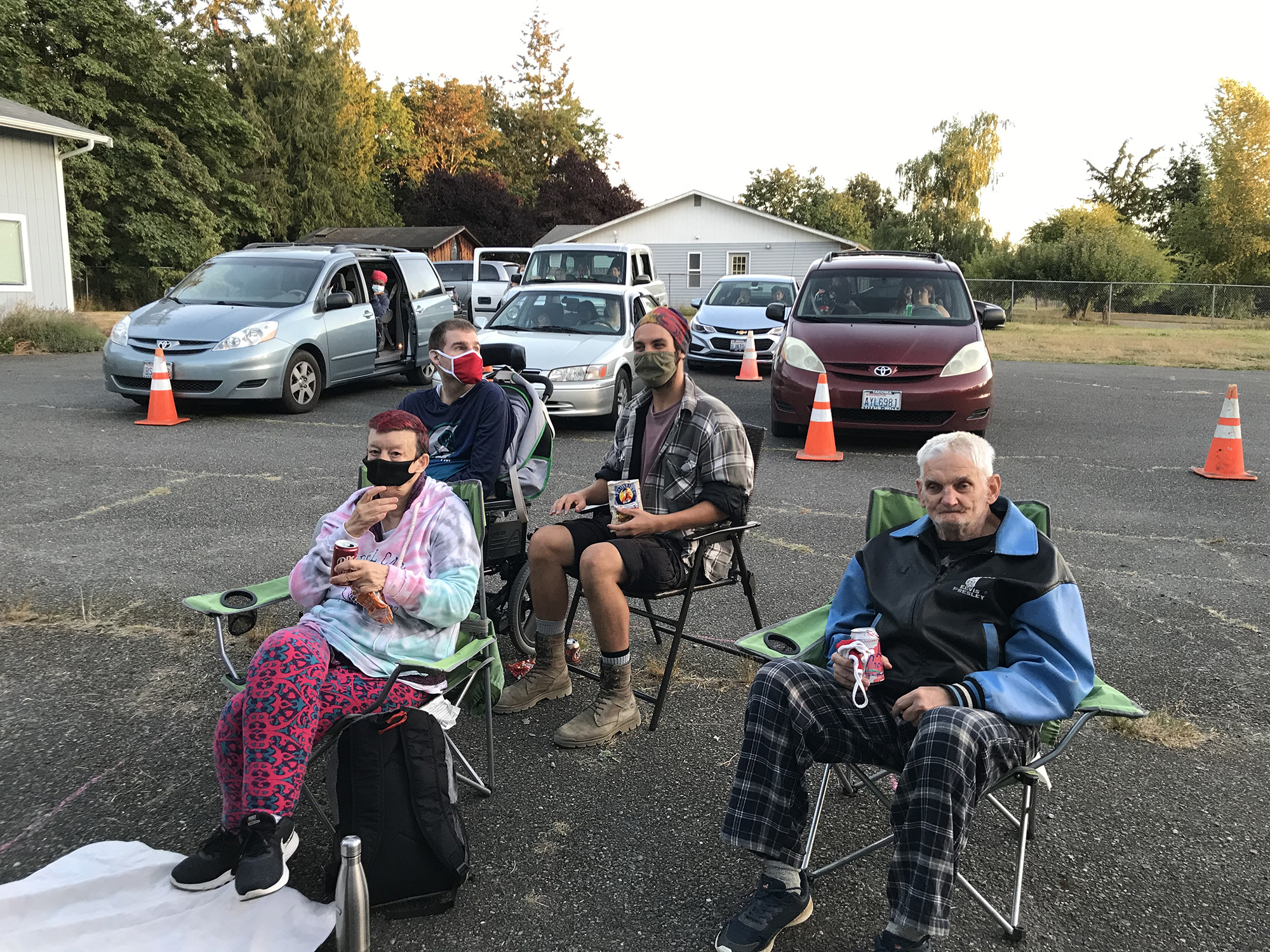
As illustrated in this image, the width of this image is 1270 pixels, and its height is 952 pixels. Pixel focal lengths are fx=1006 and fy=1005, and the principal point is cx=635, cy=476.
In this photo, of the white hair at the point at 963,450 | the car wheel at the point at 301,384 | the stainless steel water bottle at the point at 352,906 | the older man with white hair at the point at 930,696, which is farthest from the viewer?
the car wheel at the point at 301,384

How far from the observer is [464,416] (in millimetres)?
4555

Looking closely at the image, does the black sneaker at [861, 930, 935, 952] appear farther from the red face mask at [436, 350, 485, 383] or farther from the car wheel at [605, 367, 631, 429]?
the car wheel at [605, 367, 631, 429]

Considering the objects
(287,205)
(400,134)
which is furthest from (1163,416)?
(400,134)

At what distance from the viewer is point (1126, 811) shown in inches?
129

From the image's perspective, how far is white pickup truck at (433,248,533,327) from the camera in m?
18.3

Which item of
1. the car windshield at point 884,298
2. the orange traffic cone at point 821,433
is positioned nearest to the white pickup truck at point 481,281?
the car windshield at point 884,298

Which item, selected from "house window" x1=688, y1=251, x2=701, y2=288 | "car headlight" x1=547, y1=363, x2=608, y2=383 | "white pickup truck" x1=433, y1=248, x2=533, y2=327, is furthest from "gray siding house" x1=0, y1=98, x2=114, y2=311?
"house window" x1=688, y1=251, x2=701, y2=288

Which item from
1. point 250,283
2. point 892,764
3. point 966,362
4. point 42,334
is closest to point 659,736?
point 892,764

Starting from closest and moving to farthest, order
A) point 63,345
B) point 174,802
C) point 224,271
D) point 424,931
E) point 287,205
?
1. point 424,931
2. point 174,802
3. point 224,271
4. point 63,345
5. point 287,205

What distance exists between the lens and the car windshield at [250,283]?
11578 mm

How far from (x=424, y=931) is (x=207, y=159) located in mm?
39611

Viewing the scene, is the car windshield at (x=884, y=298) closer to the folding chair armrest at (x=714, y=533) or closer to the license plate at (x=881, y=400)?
the license plate at (x=881, y=400)

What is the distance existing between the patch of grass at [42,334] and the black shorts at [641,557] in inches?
673

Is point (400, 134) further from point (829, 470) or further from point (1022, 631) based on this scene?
point (1022, 631)
